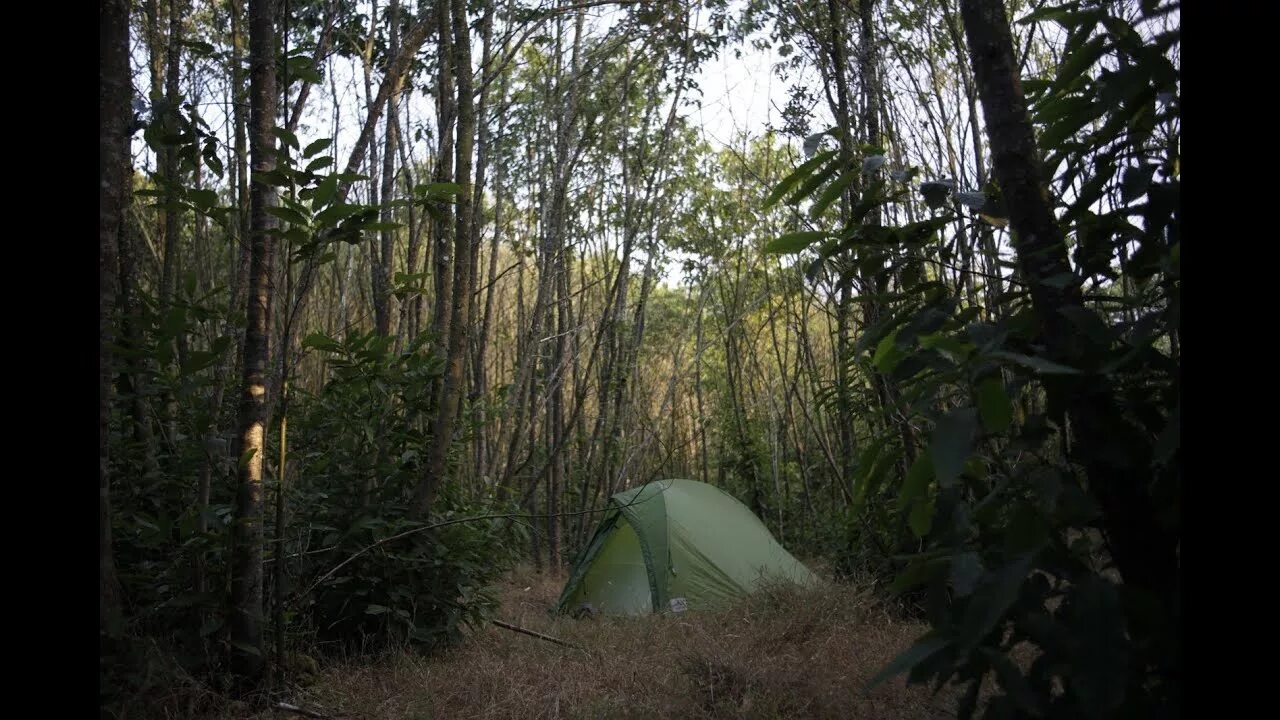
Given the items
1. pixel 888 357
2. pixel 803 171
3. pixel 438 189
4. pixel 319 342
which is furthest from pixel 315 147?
pixel 888 357

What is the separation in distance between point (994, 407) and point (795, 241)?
0.41 meters

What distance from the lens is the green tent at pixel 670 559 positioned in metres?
5.26

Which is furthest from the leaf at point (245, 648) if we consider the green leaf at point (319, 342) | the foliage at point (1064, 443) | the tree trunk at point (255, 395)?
the foliage at point (1064, 443)

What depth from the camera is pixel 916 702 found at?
7.82 feet

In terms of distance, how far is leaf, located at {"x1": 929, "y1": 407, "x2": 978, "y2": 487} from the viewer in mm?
854

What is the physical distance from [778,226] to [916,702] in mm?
5751

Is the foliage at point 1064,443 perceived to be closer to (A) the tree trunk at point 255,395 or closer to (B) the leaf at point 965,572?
(B) the leaf at point 965,572

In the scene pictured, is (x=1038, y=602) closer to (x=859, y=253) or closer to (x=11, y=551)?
(x=859, y=253)

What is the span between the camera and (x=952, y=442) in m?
0.89

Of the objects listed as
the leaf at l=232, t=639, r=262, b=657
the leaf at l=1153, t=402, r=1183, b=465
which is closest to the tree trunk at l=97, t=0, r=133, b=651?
the leaf at l=232, t=639, r=262, b=657

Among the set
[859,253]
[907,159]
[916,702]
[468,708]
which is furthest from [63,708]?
[907,159]

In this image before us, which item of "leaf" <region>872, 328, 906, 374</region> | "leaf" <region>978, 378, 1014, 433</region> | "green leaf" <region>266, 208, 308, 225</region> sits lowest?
"leaf" <region>978, 378, 1014, 433</region>

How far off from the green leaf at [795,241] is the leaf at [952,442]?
1.09 ft

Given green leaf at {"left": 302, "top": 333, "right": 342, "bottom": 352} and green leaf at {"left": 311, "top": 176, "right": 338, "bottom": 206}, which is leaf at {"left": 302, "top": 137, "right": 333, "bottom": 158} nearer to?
green leaf at {"left": 311, "top": 176, "right": 338, "bottom": 206}
